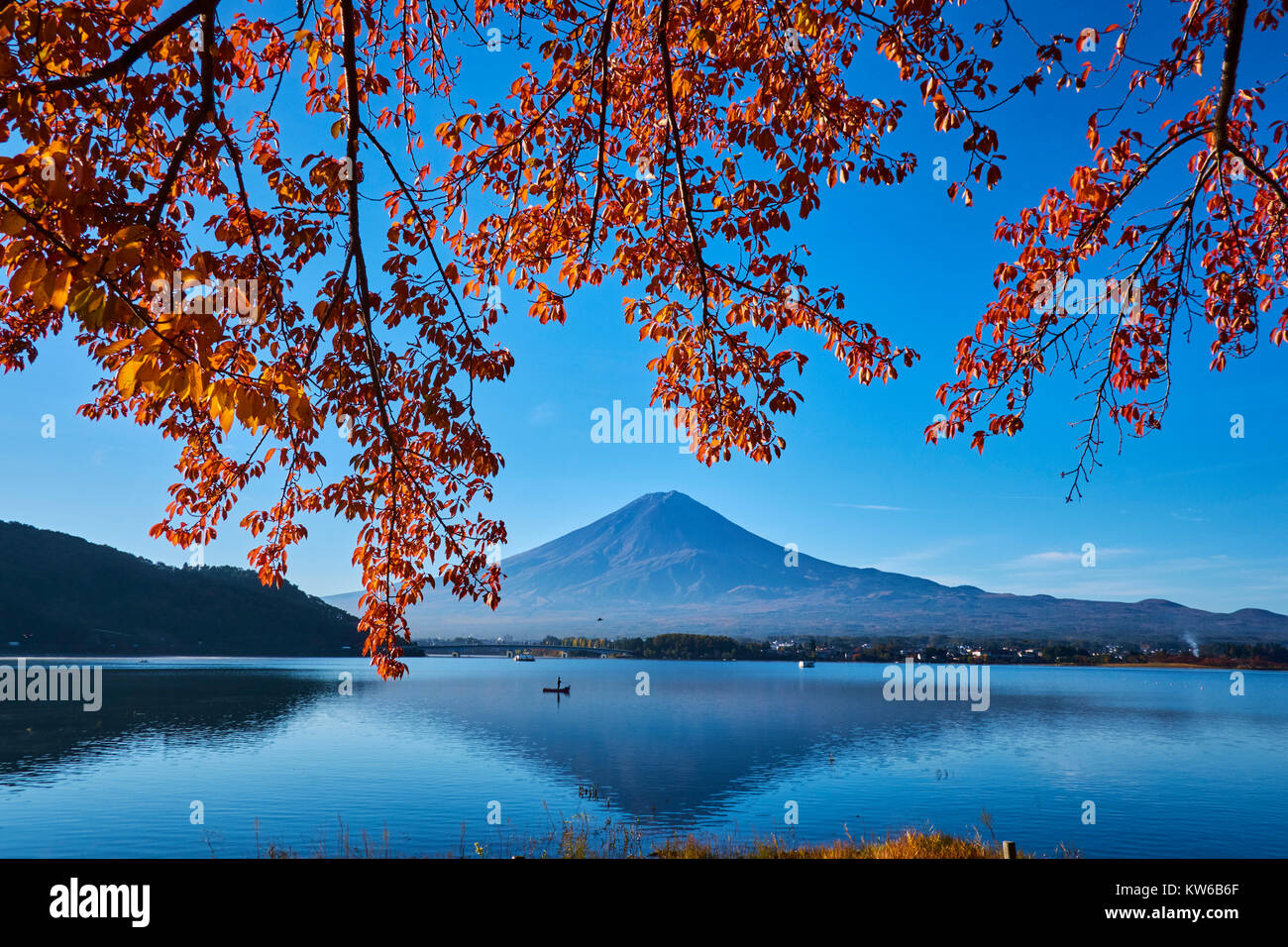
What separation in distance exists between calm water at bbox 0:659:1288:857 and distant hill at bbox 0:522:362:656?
7215 centimetres

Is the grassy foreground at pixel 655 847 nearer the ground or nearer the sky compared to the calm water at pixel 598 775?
nearer the sky

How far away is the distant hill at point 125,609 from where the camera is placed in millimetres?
162875

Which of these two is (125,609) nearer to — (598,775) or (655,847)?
(598,775)

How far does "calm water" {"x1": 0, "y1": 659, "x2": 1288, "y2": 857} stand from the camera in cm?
Answer: 4022

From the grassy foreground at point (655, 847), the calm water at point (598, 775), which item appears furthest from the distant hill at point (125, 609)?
the grassy foreground at point (655, 847)

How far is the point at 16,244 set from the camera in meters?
3.92

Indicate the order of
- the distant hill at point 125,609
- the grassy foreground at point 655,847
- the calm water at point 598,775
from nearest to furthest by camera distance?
the grassy foreground at point 655,847 < the calm water at point 598,775 < the distant hill at point 125,609

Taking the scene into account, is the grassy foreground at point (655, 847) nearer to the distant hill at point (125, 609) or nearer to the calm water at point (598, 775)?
the calm water at point (598, 775)

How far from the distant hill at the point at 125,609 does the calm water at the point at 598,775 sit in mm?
72153

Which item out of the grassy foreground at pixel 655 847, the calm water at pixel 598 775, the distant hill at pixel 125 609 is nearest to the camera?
the grassy foreground at pixel 655 847

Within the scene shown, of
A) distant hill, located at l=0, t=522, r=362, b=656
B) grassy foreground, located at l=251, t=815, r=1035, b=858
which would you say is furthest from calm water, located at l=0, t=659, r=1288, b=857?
distant hill, located at l=0, t=522, r=362, b=656

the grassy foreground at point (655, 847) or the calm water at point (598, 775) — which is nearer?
the grassy foreground at point (655, 847)
